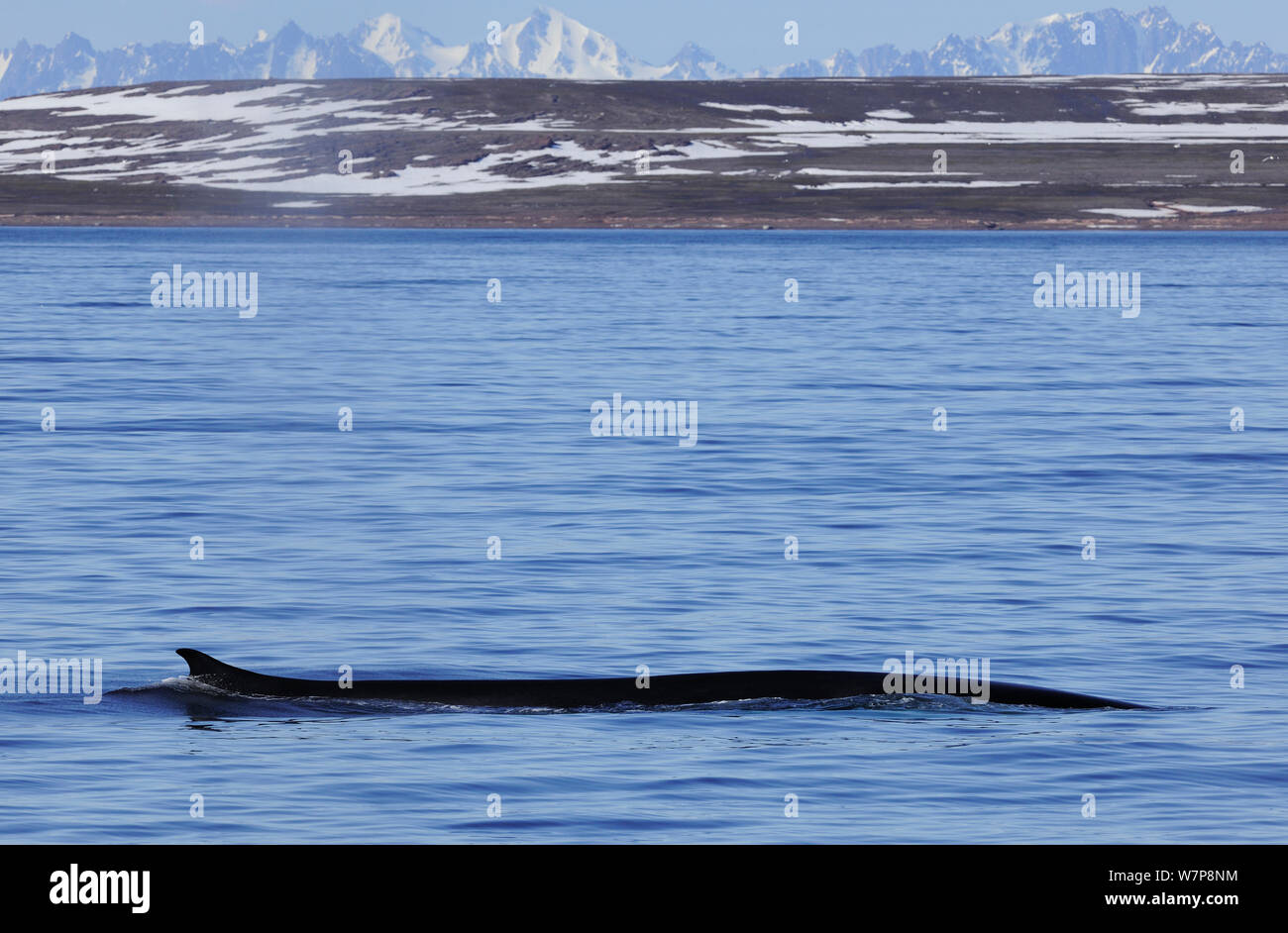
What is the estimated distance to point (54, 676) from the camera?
644 inches

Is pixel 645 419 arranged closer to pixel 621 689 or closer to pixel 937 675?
pixel 937 675

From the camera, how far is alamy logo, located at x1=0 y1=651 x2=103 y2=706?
52.2 feet

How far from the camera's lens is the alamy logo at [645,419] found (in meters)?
36.5

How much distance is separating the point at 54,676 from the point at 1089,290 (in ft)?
276

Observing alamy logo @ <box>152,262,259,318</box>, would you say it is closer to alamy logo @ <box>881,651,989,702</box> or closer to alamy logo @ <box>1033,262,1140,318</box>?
alamy logo @ <box>1033,262,1140,318</box>

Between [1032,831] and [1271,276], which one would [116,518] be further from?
[1271,276]

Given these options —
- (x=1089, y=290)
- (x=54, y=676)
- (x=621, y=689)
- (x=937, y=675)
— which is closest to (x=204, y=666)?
(x=54, y=676)
